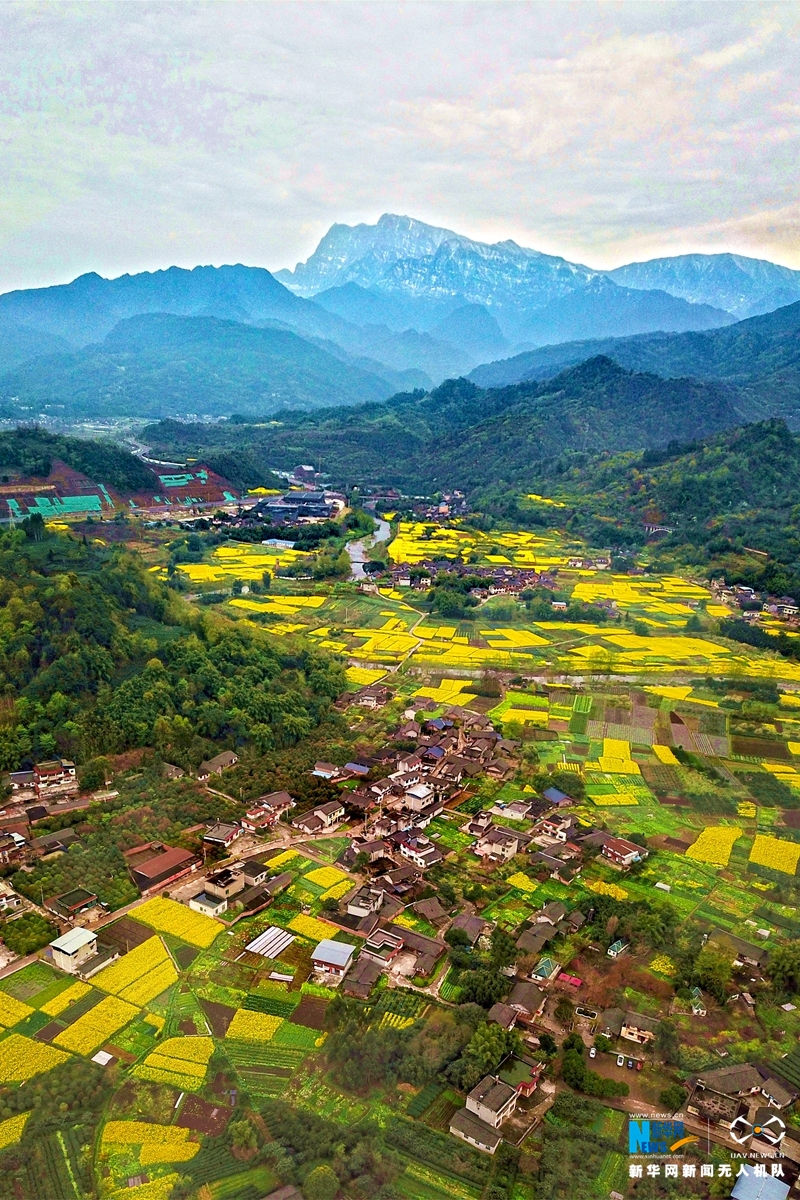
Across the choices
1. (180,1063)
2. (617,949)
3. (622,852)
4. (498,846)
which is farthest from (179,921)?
(622,852)

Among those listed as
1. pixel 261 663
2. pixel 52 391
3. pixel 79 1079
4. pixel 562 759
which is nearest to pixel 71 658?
pixel 261 663

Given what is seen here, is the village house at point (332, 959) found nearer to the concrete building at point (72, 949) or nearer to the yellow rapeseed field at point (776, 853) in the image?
the concrete building at point (72, 949)

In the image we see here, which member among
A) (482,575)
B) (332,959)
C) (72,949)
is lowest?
(332,959)

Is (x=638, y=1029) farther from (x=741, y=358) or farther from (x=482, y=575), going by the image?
(x=741, y=358)

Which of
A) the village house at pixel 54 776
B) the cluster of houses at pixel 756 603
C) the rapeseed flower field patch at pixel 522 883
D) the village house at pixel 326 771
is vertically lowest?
the rapeseed flower field patch at pixel 522 883

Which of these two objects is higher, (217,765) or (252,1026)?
(217,765)

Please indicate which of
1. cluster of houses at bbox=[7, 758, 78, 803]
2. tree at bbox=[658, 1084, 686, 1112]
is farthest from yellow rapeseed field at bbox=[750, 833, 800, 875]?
cluster of houses at bbox=[7, 758, 78, 803]

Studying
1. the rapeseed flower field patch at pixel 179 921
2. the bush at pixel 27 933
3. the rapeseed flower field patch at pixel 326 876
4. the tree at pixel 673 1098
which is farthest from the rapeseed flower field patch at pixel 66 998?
the tree at pixel 673 1098
